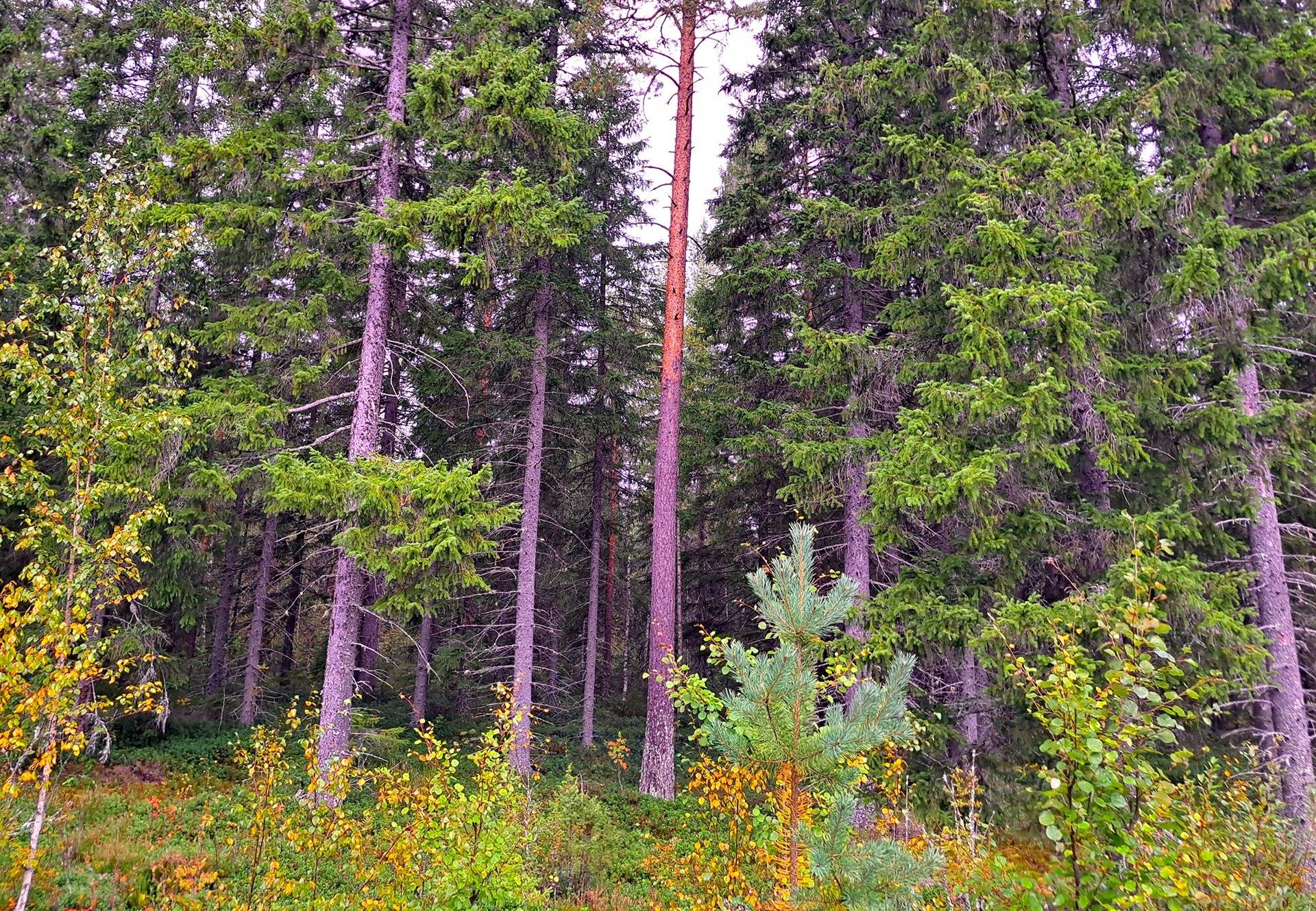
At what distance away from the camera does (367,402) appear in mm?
9938

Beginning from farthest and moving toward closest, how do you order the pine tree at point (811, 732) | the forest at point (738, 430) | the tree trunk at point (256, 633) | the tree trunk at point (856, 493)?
1. the tree trunk at point (256, 633)
2. the tree trunk at point (856, 493)
3. the forest at point (738, 430)
4. the pine tree at point (811, 732)

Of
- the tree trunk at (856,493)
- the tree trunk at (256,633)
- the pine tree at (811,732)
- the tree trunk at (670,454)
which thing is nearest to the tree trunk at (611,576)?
the tree trunk at (670,454)

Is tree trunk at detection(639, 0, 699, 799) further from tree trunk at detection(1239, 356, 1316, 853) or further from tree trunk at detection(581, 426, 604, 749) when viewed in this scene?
tree trunk at detection(1239, 356, 1316, 853)

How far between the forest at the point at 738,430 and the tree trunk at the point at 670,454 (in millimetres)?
83

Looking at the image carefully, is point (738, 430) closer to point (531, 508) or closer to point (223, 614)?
point (531, 508)

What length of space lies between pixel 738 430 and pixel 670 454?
211 centimetres

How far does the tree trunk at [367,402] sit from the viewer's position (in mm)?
9070

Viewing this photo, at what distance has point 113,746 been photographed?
38.6 feet

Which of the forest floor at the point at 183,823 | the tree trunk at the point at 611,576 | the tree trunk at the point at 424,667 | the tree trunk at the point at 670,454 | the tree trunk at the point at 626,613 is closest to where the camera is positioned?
the forest floor at the point at 183,823

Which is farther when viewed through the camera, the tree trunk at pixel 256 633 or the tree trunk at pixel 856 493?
the tree trunk at pixel 256 633

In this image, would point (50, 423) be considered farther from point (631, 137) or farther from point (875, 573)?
point (631, 137)

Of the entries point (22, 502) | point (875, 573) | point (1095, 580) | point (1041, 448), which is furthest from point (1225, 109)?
point (22, 502)

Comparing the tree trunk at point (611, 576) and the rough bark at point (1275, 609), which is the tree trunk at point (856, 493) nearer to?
the rough bark at point (1275, 609)

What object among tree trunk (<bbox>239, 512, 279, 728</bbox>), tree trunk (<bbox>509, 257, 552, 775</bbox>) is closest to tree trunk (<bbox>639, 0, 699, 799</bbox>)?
tree trunk (<bbox>509, 257, 552, 775</bbox>)
